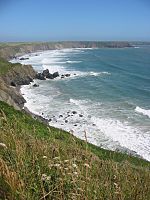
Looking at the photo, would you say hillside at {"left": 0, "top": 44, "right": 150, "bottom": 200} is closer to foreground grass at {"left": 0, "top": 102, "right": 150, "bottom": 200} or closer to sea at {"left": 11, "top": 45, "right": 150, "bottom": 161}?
foreground grass at {"left": 0, "top": 102, "right": 150, "bottom": 200}

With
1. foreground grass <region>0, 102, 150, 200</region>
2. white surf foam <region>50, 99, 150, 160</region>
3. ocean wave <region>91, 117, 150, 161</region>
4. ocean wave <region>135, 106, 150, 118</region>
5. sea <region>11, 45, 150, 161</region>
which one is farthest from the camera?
ocean wave <region>135, 106, 150, 118</region>

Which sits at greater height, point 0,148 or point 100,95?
point 0,148

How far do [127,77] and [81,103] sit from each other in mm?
25780

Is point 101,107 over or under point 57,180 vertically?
under

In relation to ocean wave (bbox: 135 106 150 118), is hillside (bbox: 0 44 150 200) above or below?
above

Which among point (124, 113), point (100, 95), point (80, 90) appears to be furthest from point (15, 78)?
point (124, 113)

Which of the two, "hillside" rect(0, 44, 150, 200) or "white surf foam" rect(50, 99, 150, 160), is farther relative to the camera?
"white surf foam" rect(50, 99, 150, 160)

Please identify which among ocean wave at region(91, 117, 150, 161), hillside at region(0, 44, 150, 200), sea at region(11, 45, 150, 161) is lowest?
sea at region(11, 45, 150, 161)

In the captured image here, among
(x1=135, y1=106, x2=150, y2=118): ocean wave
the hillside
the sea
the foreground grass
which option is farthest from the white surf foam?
the foreground grass

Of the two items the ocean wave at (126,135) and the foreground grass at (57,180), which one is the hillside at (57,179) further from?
the ocean wave at (126,135)

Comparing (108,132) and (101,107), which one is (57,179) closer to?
(108,132)

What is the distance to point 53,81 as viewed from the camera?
6419 cm

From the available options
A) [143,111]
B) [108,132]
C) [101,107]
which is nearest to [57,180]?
[108,132]

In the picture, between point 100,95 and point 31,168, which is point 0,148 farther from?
point 100,95
